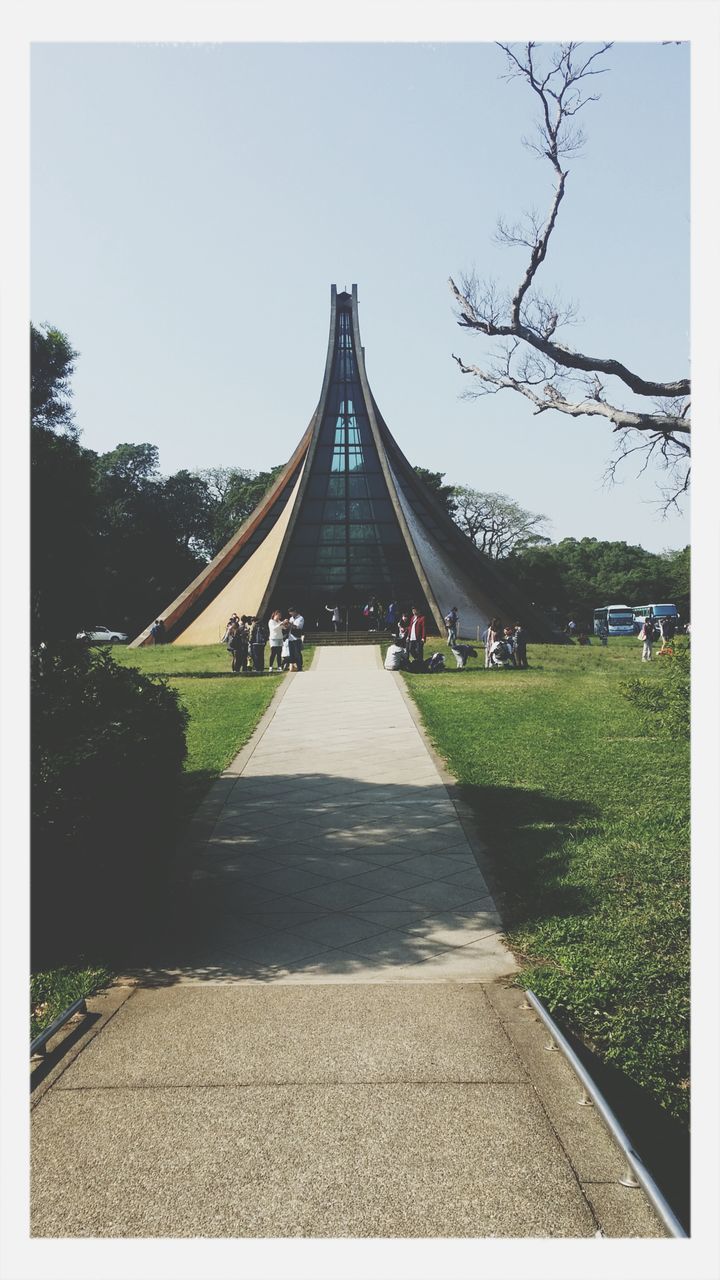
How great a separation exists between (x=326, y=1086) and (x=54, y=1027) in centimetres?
118

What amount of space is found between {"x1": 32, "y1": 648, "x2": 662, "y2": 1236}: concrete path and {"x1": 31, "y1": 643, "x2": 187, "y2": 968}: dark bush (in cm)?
49

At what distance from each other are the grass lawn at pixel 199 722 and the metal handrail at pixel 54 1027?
193mm

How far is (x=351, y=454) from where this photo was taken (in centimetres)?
3691

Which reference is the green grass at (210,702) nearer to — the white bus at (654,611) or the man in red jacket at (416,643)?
the man in red jacket at (416,643)

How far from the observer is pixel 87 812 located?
4570 millimetres

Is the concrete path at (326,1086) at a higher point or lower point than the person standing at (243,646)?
lower

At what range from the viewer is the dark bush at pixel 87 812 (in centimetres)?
452

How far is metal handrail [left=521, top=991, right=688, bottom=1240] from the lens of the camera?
208cm

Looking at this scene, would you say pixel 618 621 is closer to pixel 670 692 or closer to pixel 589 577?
pixel 589 577

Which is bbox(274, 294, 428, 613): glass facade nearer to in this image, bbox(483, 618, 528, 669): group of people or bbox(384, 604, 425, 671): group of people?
bbox(483, 618, 528, 669): group of people

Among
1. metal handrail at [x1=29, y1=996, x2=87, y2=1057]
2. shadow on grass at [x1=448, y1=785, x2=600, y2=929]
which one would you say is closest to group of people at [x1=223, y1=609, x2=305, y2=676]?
shadow on grass at [x1=448, y1=785, x2=600, y2=929]

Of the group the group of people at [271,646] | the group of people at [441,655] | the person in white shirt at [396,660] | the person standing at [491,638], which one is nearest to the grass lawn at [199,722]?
the group of people at [271,646]
